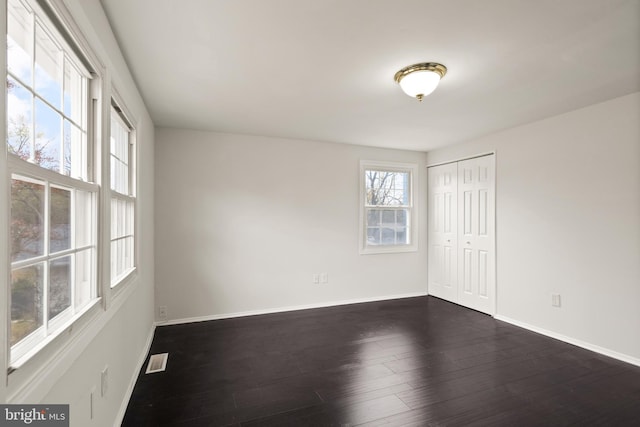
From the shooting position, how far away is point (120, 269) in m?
2.28

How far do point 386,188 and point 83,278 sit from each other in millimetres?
4271

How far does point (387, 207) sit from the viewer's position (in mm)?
5027

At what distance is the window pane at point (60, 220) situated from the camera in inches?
47.5

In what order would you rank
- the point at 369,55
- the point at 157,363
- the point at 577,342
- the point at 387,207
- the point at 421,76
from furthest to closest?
the point at 387,207, the point at 577,342, the point at 157,363, the point at 421,76, the point at 369,55

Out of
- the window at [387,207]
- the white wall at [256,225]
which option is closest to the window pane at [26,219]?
the white wall at [256,225]

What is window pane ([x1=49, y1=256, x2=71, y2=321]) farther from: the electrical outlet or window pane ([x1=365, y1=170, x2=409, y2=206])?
window pane ([x1=365, y1=170, x2=409, y2=206])

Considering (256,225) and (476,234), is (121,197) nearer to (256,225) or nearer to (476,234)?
(256,225)

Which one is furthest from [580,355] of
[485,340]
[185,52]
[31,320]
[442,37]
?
[185,52]

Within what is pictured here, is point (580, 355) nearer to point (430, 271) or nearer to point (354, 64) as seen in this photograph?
point (430, 271)

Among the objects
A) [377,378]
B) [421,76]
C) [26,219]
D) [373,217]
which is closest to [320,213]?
[373,217]

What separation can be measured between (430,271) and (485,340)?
196cm

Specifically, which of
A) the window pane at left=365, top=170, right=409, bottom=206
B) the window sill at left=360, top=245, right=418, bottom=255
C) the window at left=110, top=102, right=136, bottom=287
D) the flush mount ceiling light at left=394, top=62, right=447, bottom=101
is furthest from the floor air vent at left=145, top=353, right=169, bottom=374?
the window pane at left=365, top=170, right=409, bottom=206

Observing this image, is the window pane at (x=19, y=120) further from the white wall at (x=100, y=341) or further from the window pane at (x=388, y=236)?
the window pane at (x=388, y=236)

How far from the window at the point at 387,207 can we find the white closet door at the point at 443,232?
338 millimetres
